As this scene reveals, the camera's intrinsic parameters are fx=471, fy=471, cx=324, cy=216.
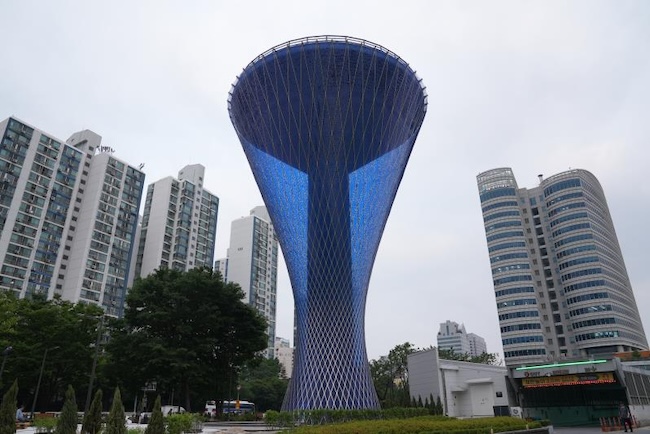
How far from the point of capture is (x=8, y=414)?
47.6 feet

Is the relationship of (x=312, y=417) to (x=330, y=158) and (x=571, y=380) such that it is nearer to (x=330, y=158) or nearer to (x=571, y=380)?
(x=330, y=158)

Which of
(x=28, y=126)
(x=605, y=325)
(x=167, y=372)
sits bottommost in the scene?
(x=167, y=372)

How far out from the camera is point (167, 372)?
32.3 meters

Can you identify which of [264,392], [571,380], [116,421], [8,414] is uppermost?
[264,392]

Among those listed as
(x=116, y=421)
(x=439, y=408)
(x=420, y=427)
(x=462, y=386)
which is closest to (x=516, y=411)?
(x=462, y=386)

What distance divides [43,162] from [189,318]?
41.4 m

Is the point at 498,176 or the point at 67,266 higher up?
the point at 498,176

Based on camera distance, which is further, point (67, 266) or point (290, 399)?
point (67, 266)

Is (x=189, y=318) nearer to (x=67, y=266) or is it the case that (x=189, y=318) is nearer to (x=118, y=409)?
(x=118, y=409)

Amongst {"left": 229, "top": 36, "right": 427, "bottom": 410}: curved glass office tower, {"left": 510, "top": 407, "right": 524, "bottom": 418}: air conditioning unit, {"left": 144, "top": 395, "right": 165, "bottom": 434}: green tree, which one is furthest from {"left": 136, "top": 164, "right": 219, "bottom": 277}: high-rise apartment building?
{"left": 144, "top": 395, "right": 165, "bottom": 434}: green tree

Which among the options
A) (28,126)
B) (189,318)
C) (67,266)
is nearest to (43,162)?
(28,126)

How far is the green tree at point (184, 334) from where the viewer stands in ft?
107

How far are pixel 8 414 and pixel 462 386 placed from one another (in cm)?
3032

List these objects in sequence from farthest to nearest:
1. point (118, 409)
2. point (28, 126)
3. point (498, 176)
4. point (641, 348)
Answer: point (498, 176)
point (641, 348)
point (28, 126)
point (118, 409)
